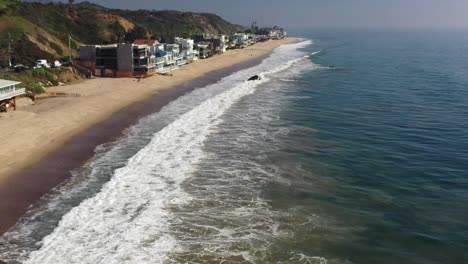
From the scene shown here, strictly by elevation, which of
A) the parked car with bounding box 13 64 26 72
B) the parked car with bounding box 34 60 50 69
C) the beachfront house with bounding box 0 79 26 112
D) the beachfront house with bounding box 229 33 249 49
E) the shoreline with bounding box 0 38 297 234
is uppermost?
the beachfront house with bounding box 229 33 249 49

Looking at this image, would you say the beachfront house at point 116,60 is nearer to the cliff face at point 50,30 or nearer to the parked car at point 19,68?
the cliff face at point 50,30

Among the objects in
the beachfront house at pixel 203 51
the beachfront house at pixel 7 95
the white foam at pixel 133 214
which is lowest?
the white foam at pixel 133 214

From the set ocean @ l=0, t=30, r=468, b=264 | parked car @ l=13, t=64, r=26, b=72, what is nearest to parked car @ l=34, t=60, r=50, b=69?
parked car @ l=13, t=64, r=26, b=72

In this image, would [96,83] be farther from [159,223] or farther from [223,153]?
[159,223]

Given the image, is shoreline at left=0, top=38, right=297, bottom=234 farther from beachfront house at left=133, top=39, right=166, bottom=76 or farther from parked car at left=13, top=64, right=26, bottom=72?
parked car at left=13, top=64, right=26, bottom=72

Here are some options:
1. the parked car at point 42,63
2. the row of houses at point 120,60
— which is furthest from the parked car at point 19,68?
the row of houses at point 120,60

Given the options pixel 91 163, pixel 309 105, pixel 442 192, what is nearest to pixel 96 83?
pixel 309 105
